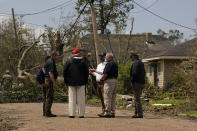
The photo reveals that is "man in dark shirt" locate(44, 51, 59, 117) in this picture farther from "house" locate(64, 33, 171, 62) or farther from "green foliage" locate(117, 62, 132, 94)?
"green foliage" locate(117, 62, 132, 94)

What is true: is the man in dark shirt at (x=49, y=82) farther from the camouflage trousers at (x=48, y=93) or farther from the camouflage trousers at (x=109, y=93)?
the camouflage trousers at (x=109, y=93)

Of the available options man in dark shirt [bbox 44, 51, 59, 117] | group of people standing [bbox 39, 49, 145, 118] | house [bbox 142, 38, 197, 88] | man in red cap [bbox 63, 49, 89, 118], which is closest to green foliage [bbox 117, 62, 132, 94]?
house [bbox 142, 38, 197, 88]

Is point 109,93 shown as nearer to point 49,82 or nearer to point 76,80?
point 76,80

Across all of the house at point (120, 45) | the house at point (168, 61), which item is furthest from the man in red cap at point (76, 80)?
the house at point (168, 61)

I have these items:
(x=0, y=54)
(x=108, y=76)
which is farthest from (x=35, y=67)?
(x=108, y=76)

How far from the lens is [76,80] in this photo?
1084cm

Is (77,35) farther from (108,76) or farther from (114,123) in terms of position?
(114,123)

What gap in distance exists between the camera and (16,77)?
21609 mm

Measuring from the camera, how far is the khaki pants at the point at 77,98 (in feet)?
35.5

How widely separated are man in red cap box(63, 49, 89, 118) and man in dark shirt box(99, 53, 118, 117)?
639mm

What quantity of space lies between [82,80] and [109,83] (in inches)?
33.7

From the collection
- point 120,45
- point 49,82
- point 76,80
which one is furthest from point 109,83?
point 120,45

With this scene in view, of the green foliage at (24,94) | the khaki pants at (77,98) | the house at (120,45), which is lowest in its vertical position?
the green foliage at (24,94)

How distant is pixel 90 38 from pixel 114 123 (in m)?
22.9
